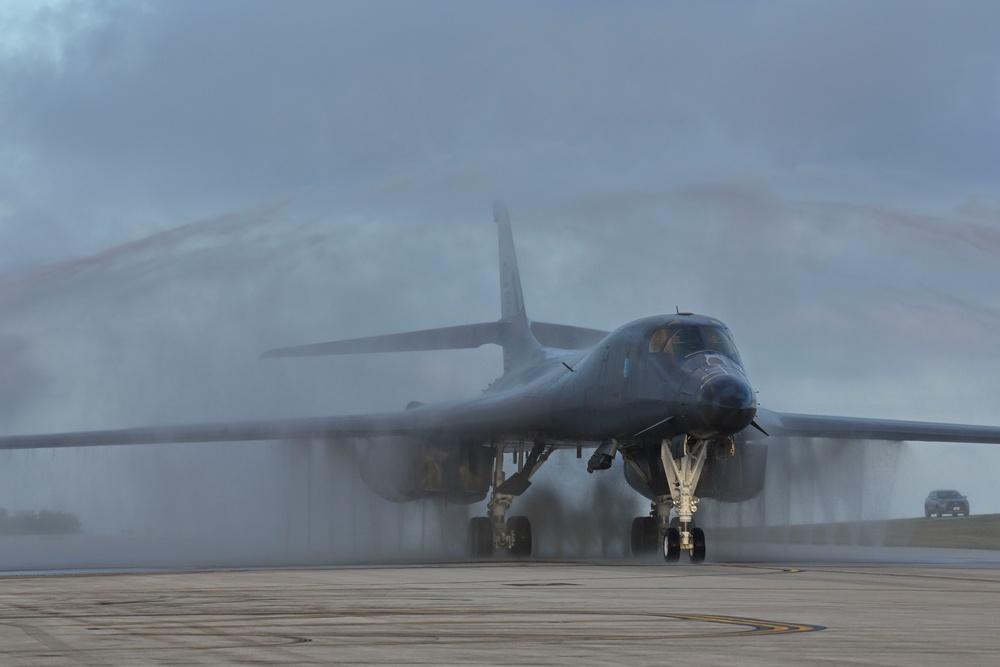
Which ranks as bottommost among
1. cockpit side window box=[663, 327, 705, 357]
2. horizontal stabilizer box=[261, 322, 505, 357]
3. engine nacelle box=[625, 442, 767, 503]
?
engine nacelle box=[625, 442, 767, 503]

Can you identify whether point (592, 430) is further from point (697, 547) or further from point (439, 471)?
point (439, 471)

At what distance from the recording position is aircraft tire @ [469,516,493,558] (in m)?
35.0

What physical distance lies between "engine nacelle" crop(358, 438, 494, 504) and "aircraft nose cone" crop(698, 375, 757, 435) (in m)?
11.5

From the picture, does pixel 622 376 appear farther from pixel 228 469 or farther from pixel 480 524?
pixel 228 469

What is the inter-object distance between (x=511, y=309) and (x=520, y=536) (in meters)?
10.6


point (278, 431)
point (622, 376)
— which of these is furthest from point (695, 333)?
point (278, 431)

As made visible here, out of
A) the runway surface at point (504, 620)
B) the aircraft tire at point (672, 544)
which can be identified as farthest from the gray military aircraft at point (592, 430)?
the runway surface at point (504, 620)

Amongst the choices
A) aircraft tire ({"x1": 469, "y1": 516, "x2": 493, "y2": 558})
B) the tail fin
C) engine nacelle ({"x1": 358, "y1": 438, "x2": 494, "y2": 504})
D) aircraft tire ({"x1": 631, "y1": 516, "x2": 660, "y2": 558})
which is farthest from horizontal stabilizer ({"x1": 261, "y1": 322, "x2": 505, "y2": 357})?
aircraft tire ({"x1": 631, "y1": 516, "x2": 660, "y2": 558})

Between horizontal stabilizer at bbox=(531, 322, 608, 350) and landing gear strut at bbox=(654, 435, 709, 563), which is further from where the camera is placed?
horizontal stabilizer at bbox=(531, 322, 608, 350)

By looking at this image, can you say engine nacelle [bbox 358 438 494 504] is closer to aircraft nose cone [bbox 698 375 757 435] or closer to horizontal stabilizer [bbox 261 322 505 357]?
horizontal stabilizer [bbox 261 322 505 357]

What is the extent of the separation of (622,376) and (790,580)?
10225 mm

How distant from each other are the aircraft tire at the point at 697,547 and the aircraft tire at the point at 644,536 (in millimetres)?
A: 7477

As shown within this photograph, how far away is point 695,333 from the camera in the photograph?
27391 mm

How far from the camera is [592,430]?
3031cm
